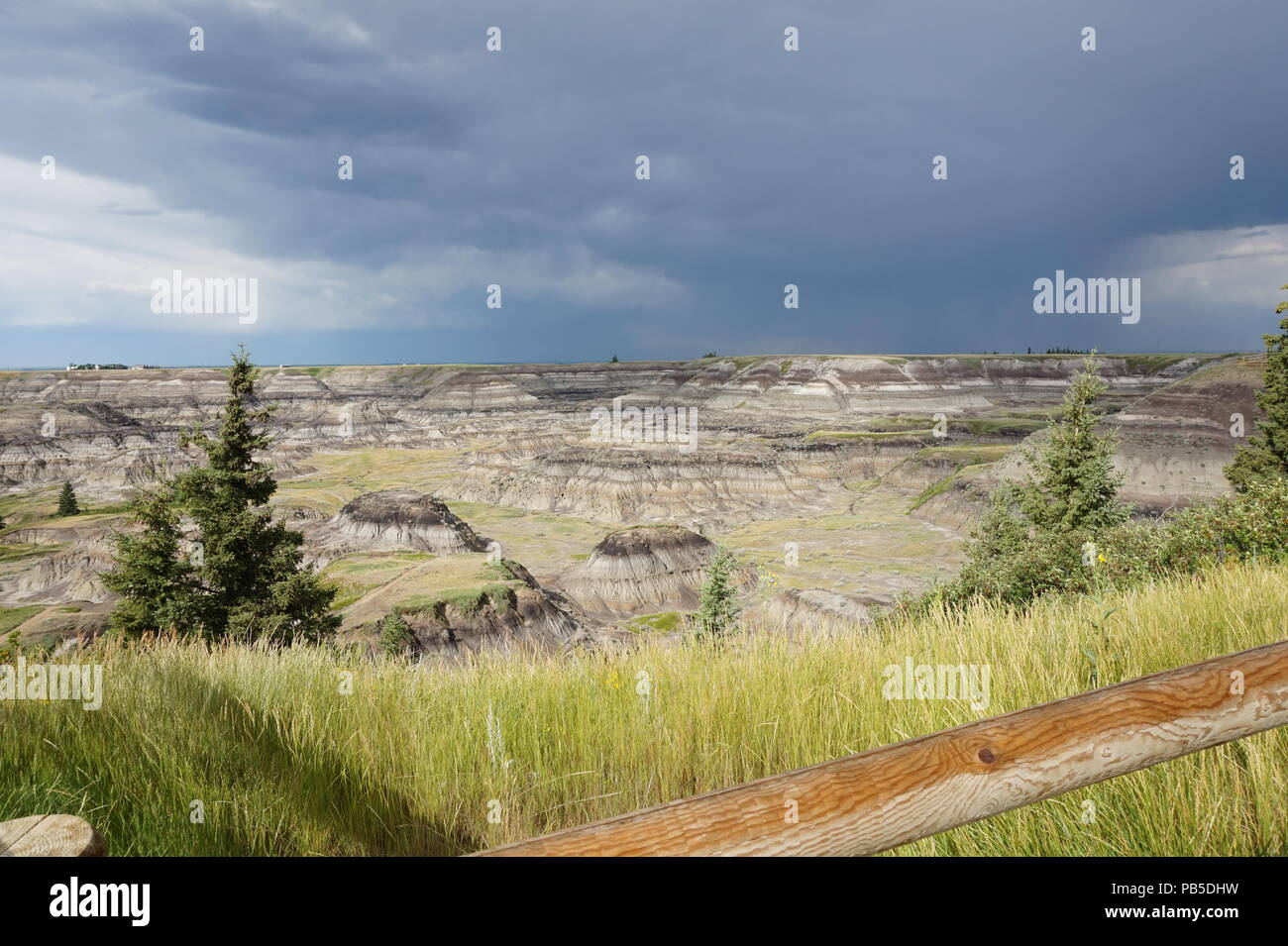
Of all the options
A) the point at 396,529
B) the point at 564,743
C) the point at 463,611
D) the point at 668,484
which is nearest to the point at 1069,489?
the point at 564,743

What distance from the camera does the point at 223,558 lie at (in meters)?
23.9

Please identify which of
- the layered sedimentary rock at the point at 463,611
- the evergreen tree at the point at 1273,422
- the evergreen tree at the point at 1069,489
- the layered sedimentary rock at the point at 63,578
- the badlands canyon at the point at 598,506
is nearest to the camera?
the evergreen tree at the point at 1069,489

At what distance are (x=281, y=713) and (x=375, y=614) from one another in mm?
52639

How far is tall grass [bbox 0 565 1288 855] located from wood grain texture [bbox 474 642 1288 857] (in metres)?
0.63

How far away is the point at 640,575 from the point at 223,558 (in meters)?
60.4

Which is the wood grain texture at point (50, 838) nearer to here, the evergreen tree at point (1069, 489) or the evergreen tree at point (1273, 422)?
the evergreen tree at point (1069, 489)

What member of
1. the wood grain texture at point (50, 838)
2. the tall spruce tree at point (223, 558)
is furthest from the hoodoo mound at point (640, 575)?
the wood grain texture at point (50, 838)

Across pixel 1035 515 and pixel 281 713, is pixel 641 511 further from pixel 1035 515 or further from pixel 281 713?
pixel 281 713

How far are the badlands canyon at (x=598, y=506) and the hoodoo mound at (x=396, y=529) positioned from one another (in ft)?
1.05

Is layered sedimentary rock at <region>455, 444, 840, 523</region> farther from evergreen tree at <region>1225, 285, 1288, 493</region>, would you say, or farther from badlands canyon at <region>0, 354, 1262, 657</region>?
evergreen tree at <region>1225, 285, 1288, 493</region>

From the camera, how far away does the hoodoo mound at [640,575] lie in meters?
80.1

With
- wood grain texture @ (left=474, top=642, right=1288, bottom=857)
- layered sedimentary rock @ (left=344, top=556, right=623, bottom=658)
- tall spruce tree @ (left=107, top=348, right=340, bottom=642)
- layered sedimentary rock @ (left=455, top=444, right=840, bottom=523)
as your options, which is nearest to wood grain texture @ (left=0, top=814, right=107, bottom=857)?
wood grain texture @ (left=474, top=642, right=1288, bottom=857)
